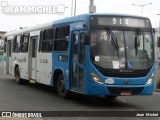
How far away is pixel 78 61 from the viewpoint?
12797 millimetres

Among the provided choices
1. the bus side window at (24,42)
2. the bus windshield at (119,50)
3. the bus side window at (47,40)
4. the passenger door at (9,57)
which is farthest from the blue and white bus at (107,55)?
the passenger door at (9,57)

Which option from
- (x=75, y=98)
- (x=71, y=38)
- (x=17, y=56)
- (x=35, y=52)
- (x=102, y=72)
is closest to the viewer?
(x=102, y=72)

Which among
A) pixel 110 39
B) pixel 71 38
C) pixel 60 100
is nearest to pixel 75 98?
pixel 60 100

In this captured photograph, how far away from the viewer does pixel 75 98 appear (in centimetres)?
1448

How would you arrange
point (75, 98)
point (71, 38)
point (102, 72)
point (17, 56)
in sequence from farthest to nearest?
point (17, 56), point (75, 98), point (71, 38), point (102, 72)

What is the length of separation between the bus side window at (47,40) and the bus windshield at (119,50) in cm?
362

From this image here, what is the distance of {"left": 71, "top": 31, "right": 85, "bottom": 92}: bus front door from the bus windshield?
0.58 m

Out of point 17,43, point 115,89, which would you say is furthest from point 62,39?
point 17,43

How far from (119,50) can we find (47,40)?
452 centimetres

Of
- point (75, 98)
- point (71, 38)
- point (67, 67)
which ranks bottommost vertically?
point (75, 98)

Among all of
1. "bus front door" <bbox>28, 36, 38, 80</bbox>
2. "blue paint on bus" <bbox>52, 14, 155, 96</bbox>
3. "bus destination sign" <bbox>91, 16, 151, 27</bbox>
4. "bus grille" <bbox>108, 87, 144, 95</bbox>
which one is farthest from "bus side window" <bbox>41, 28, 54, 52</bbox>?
"bus grille" <bbox>108, 87, 144, 95</bbox>

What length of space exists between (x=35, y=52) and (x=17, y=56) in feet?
Result: 10.9

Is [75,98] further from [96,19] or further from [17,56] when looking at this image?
[17,56]

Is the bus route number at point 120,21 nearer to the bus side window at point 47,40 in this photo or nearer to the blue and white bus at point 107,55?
the blue and white bus at point 107,55
